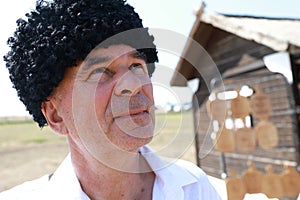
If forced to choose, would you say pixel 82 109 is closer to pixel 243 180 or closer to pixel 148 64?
pixel 148 64

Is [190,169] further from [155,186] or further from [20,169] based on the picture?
[20,169]

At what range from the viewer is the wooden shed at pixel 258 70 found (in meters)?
2.95

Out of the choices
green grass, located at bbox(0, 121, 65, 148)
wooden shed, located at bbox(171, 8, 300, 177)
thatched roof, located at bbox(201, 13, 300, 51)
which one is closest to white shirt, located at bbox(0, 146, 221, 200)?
wooden shed, located at bbox(171, 8, 300, 177)

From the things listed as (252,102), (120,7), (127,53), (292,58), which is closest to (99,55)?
(127,53)

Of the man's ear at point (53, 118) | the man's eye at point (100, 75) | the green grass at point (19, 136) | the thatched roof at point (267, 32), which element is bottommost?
the green grass at point (19, 136)

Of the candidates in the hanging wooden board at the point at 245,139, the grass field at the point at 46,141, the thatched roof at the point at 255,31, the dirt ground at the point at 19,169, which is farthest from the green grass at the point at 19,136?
the hanging wooden board at the point at 245,139

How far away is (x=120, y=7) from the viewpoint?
2.97ft

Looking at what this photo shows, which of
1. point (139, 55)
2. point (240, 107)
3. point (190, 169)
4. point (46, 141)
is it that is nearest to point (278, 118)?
point (240, 107)

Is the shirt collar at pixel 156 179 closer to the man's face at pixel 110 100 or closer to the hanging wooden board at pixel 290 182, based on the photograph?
the man's face at pixel 110 100

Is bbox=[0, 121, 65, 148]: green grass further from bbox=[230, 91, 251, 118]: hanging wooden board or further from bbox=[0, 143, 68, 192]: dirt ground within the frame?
bbox=[230, 91, 251, 118]: hanging wooden board

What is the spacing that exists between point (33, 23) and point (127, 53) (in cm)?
27

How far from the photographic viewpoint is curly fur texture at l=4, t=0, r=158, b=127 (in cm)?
84

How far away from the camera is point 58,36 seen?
835mm

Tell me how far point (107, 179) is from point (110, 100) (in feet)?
0.92
